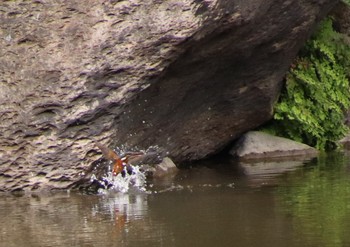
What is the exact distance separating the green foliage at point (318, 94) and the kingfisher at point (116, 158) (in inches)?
112

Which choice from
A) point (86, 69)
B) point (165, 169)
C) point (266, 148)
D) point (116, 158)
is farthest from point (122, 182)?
point (266, 148)

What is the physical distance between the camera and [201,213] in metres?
7.11

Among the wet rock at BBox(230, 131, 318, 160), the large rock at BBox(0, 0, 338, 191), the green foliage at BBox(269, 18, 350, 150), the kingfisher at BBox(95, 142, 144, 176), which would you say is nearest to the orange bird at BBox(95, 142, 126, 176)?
the kingfisher at BBox(95, 142, 144, 176)

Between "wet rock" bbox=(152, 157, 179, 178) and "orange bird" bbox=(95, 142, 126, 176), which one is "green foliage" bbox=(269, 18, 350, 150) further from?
"orange bird" bbox=(95, 142, 126, 176)

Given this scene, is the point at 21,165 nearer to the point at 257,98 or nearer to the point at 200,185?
the point at 200,185

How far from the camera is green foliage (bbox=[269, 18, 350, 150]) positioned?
36.6ft

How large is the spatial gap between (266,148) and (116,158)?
9.16 ft

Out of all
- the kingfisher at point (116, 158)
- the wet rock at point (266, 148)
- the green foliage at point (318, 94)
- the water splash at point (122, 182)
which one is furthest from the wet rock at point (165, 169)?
the green foliage at point (318, 94)

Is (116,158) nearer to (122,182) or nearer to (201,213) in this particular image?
(122,182)

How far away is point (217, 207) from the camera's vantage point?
7359mm

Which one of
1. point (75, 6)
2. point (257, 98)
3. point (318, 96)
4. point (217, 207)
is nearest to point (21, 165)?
point (75, 6)

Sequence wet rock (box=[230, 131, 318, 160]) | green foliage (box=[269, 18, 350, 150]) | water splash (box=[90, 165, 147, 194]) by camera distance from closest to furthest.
A: water splash (box=[90, 165, 147, 194]), wet rock (box=[230, 131, 318, 160]), green foliage (box=[269, 18, 350, 150])

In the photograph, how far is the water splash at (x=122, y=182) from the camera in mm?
8703

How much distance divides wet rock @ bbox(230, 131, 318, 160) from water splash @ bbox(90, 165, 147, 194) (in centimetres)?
221
